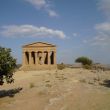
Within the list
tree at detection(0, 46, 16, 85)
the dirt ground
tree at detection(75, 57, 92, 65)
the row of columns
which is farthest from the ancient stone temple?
tree at detection(0, 46, 16, 85)

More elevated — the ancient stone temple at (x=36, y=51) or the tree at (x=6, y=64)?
the ancient stone temple at (x=36, y=51)

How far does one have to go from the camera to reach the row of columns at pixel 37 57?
7023cm

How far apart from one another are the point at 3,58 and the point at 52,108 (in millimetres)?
8411

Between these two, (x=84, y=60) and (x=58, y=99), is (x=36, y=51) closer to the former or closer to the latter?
(x=84, y=60)

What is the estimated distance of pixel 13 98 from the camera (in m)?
27.2

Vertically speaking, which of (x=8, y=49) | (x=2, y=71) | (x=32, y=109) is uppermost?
(x=8, y=49)

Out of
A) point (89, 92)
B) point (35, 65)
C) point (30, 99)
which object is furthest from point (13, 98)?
point (35, 65)

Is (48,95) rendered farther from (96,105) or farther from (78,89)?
(96,105)

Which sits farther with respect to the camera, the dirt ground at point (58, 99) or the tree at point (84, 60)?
the tree at point (84, 60)

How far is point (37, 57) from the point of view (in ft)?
236

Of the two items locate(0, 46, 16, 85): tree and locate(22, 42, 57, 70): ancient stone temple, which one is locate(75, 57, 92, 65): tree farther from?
locate(0, 46, 16, 85): tree

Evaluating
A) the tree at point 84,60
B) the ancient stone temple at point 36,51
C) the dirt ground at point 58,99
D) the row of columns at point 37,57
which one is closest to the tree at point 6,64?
the dirt ground at point 58,99

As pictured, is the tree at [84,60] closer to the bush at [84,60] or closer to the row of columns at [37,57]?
the bush at [84,60]

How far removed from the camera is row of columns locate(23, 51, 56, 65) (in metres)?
70.2
